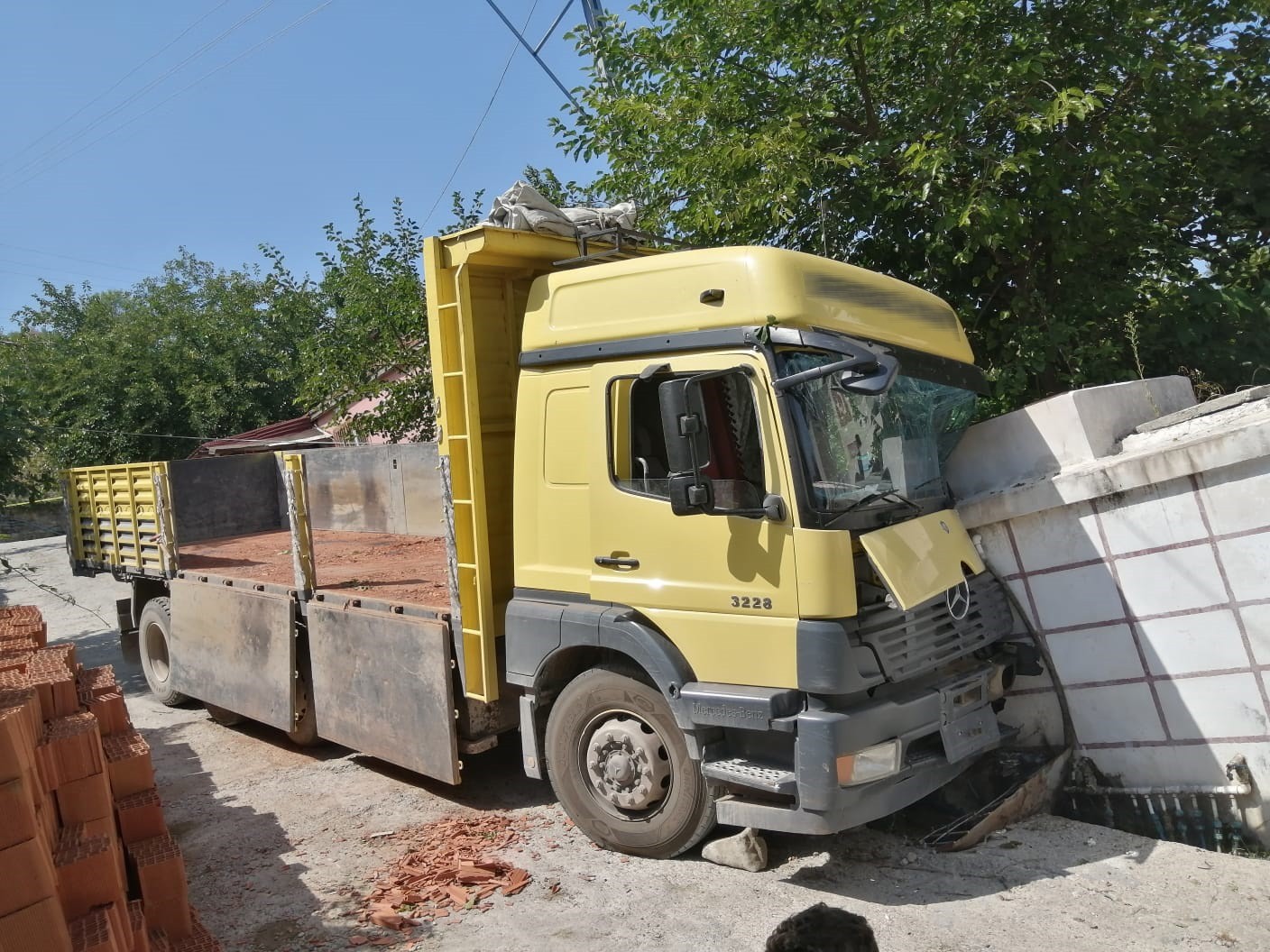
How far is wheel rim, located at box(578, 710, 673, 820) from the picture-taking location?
171 inches

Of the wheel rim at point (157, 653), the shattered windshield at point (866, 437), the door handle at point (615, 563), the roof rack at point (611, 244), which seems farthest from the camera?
the wheel rim at point (157, 653)

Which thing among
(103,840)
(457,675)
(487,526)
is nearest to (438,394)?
(487,526)

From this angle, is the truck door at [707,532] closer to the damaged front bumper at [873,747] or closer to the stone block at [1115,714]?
the damaged front bumper at [873,747]

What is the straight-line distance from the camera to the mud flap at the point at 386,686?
16.9ft

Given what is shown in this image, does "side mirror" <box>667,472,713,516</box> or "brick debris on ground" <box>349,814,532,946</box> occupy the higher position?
"side mirror" <box>667,472,713,516</box>

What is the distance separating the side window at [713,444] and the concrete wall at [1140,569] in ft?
5.41

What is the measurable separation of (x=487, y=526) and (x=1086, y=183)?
5.03 m

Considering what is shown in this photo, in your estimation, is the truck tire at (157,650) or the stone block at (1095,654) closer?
the stone block at (1095,654)

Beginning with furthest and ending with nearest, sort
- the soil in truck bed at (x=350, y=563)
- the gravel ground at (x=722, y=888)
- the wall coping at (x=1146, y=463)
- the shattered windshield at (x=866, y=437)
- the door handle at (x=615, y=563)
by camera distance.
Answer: the soil in truck bed at (x=350, y=563), the door handle at (x=615, y=563), the wall coping at (x=1146, y=463), the shattered windshield at (x=866, y=437), the gravel ground at (x=722, y=888)

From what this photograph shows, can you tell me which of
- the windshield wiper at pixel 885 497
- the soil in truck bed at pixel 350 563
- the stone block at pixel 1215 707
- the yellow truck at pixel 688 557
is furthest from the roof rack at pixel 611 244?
the stone block at pixel 1215 707

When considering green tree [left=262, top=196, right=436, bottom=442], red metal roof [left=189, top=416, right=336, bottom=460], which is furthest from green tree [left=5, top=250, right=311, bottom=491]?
green tree [left=262, top=196, right=436, bottom=442]

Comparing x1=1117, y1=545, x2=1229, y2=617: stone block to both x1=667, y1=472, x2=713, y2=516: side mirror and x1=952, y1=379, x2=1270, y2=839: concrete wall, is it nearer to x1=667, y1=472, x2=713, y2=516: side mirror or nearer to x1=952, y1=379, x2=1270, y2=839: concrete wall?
x1=952, y1=379, x2=1270, y2=839: concrete wall

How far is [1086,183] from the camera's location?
6.60 metres

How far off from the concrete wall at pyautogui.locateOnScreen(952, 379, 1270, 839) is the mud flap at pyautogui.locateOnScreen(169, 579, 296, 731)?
4.68 meters
